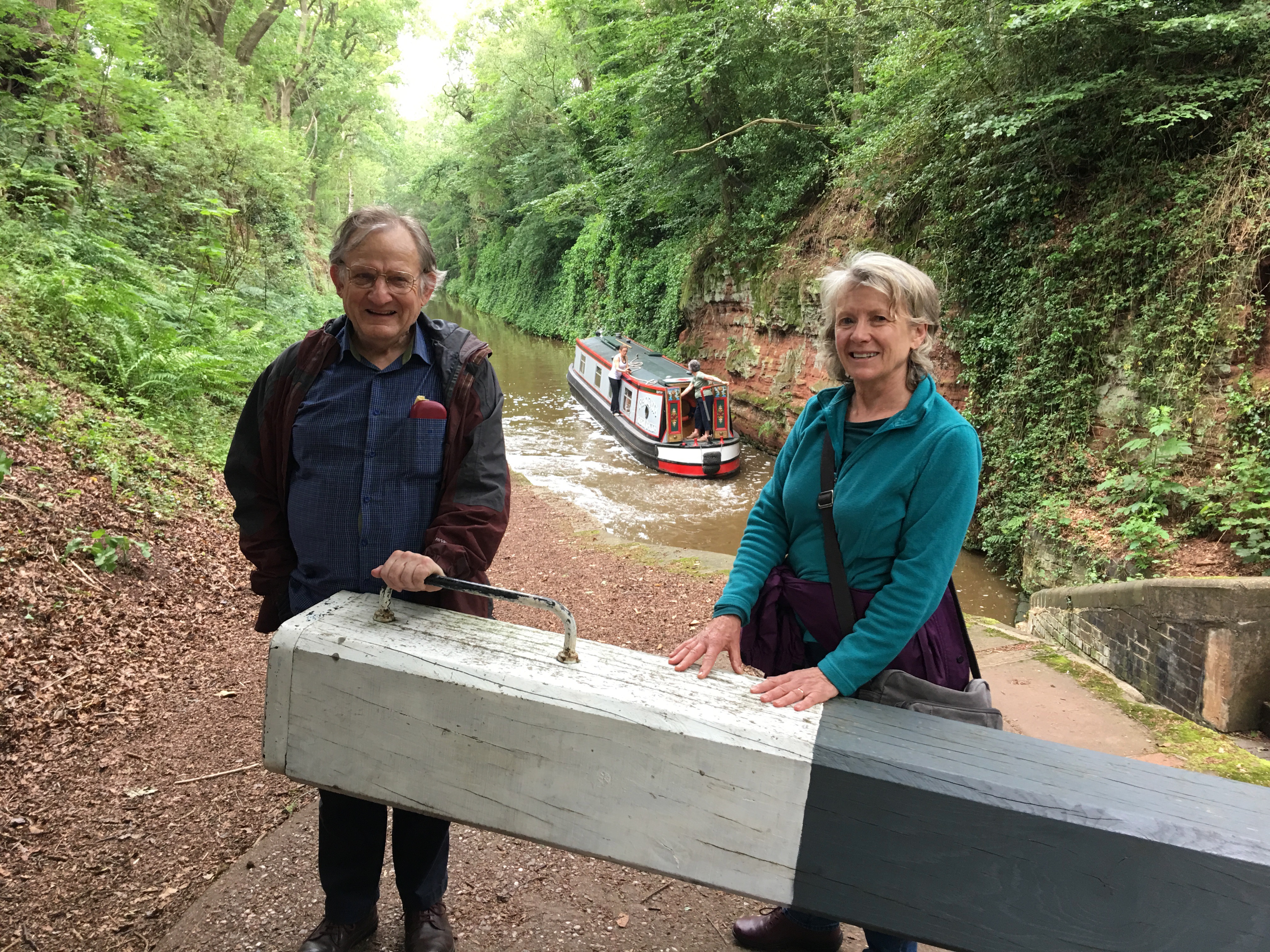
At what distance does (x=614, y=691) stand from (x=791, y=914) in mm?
Result: 1265

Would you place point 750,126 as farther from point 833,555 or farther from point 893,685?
point 893,685

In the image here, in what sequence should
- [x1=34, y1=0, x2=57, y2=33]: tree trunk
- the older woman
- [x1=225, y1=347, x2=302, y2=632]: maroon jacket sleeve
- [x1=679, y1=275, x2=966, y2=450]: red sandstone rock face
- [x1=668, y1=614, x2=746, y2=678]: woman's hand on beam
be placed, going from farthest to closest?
1. [x1=679, y1=275, x2=966, y2=450]: red sandstone rock face
2. [x1=34, y1=0, x2=57, y2=33]: tree trunk
3. [x1=225, y1=347, x2=302, y2=632]: maroon jacket sleeve
4. the older woman
5. [x1=668, y1=614, x2=746, y2=678]: woman's hand on beam

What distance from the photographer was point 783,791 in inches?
46.9

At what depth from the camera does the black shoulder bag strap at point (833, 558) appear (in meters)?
1.68

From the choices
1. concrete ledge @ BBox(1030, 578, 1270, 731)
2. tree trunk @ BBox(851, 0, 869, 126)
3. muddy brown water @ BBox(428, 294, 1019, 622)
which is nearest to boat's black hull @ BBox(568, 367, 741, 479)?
muddy brown water @ BBox(428, 294, 1019, 622)

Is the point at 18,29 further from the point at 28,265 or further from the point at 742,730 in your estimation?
the point at 742,730

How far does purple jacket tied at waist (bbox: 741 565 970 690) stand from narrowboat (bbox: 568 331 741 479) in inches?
441

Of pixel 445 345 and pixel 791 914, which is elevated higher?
pixel 445 345

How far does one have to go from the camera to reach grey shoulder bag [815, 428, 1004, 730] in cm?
156

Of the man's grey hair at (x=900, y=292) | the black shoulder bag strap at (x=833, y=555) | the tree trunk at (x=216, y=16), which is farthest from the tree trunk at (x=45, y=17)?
the black shoulder bag strap at (x=833, y=555)

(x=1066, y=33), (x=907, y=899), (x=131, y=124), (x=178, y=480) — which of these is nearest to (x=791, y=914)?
(x=907, y=899)

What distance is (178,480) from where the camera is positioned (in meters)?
5.88

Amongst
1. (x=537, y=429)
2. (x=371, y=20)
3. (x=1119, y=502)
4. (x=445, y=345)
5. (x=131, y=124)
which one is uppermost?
(x=371, y=20)

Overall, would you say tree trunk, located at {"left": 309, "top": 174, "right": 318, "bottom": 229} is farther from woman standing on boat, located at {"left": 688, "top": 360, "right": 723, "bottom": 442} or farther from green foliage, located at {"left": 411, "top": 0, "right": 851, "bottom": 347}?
woman standing on boat, located at {"left": 688, "top": 360, "right": 723, "bottom": 442}
